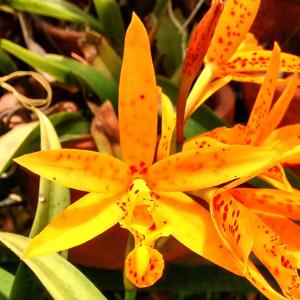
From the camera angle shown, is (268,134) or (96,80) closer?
(268,134)

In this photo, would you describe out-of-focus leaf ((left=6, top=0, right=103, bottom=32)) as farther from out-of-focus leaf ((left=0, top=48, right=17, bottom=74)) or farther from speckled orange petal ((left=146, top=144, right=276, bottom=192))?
speckled orange petal ((left=146, top=144, right=276, bottom=192))

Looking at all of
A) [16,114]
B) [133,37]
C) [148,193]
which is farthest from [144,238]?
[16,114]

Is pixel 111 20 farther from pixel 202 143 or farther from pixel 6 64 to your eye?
pixel 202 143

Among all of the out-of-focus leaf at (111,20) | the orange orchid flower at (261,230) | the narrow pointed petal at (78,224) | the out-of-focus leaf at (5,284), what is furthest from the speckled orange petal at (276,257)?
the out-of-focus leaf at (111,20)

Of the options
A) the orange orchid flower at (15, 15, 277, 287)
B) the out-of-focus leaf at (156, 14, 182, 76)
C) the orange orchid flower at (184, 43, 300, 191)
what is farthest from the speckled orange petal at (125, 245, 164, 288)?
the out-of-focus leaf at (156, 14, 182, 76)

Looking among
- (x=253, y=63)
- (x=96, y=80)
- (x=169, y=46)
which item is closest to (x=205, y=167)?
(x=253, y=63)

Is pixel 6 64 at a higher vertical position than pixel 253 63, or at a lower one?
lower
